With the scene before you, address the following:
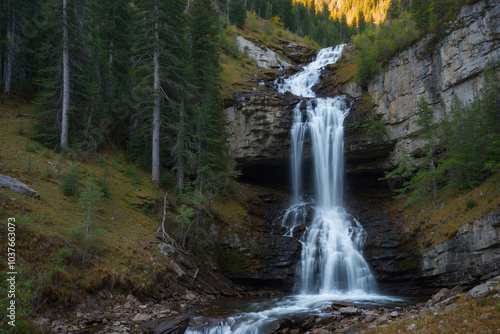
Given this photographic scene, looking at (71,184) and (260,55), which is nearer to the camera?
(71,184)

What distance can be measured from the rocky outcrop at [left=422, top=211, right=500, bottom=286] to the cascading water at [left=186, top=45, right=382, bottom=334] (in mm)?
3019

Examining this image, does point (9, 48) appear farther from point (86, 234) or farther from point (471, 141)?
point (471, 141)

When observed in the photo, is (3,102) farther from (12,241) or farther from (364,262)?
(364,262)

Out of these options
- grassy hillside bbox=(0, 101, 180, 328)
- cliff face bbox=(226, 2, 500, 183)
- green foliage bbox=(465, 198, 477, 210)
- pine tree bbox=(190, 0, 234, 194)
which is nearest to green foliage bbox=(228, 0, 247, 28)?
pine tree bbox=(190, 0, 234, 194)

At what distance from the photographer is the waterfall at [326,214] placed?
15.5m

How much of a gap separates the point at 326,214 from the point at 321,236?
12.2 feet

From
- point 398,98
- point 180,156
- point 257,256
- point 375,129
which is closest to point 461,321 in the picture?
point 257,256

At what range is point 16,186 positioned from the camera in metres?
11.0

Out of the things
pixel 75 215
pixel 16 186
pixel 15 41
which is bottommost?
pixel 75 215

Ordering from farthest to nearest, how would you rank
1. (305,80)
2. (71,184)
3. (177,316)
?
(305,80) → (71,184) → (177,316)

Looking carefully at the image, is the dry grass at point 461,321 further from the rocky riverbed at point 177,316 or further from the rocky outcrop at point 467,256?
the rocky outcrop at point 467,256

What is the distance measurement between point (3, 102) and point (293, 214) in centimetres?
2107

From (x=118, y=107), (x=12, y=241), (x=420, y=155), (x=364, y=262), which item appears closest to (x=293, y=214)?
(x=364, y=262)

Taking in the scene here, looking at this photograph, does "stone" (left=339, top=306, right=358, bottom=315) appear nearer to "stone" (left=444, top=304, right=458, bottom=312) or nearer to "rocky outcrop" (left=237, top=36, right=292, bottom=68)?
"stone" (left=444, top=304, right=458, bottom=312)
